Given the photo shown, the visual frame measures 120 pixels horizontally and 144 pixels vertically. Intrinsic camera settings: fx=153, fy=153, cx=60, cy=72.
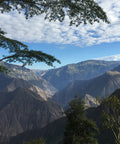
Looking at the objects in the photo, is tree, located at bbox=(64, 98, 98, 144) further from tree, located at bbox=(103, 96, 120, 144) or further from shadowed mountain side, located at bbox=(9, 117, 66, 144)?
shadowed mountain side, located at bbox=(9, 117, 66, 144)

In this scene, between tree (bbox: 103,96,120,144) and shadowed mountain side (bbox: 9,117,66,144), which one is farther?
shadowed mountain side (bbox: 9,117,66,144)

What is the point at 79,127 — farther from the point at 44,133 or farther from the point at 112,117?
the point at 44,133

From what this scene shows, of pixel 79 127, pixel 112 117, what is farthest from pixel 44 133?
pixel 79 127

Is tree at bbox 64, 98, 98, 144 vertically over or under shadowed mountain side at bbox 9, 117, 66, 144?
over

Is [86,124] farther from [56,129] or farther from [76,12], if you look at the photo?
[56,129]

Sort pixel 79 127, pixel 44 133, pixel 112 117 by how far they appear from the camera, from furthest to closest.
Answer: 1. pixel 44 133
2. pixel 112 117
3. pixel 79 127

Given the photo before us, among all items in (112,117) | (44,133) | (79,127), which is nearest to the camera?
(79,127)

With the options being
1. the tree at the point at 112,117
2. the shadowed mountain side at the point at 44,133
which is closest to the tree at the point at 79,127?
the tree at the point at 112,117

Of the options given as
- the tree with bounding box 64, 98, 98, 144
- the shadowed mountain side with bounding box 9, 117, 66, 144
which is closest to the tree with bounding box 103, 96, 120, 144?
the tree with bounding box 64, 98, 98, 144
